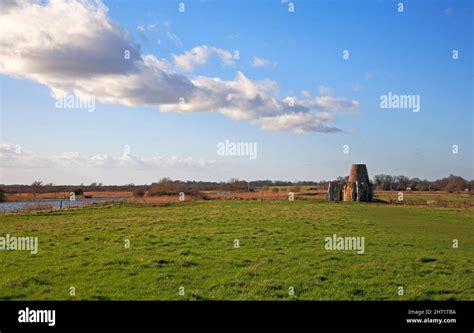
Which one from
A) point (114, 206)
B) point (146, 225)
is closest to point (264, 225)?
point (146, 225)

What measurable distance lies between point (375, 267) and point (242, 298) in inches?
220

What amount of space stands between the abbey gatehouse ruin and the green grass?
111ft

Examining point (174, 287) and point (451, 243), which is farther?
point (451, 243)

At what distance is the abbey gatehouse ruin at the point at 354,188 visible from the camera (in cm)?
5816

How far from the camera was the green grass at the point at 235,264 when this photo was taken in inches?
417

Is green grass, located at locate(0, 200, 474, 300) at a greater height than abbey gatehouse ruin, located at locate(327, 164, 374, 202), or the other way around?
abbey gatehouse ruin, located at locate(327, 164, 374, 202)

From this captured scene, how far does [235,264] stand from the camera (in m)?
13.9

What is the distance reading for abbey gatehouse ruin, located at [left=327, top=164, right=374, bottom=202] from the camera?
58.2 m

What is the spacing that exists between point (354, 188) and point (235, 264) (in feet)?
158

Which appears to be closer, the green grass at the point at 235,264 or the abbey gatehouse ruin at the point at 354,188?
the green grass at the point at 235,264

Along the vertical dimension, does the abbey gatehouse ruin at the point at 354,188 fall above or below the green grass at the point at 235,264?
above

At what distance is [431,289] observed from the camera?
35.7ft

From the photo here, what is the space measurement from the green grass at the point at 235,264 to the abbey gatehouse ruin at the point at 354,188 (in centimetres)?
3378
